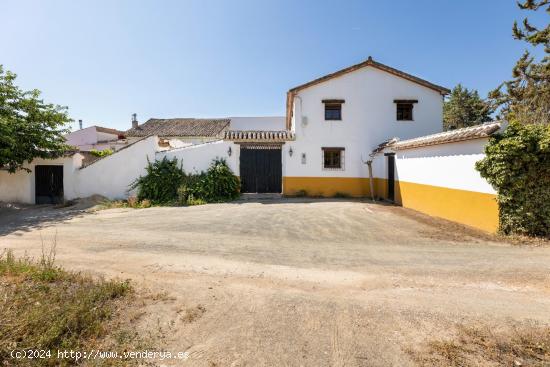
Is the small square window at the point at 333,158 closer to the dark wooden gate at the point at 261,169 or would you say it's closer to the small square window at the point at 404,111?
the dark wooden gate at the point at 261,169

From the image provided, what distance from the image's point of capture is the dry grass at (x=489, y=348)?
253cm

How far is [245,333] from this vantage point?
298 cm

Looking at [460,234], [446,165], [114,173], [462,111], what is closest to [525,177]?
[460,234]

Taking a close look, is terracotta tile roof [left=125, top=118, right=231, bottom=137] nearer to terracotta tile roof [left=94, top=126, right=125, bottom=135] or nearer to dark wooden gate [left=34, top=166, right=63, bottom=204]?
terracotta tile roof [left=94, top=126, right=125, bottom=135]

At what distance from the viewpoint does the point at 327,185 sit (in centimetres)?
1530

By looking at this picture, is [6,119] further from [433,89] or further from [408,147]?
[433,89]

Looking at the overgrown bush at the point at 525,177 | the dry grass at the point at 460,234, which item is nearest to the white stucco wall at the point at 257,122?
the dry grass at the point at 460,234

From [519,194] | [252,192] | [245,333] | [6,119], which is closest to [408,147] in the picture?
[519,194]

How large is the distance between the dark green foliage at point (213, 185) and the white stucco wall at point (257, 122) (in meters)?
16.8

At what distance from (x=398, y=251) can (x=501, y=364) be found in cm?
350

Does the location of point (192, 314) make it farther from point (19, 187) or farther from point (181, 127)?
point (181, 127)

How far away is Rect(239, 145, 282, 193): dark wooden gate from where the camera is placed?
15.2m

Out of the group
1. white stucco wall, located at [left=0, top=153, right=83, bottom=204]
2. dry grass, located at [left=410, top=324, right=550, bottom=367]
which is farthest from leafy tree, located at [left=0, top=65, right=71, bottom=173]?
dry grass, located at [left=410, top=324, right=550, bottom=367]

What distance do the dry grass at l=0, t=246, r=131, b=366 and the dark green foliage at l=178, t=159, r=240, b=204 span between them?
8.98 meters
